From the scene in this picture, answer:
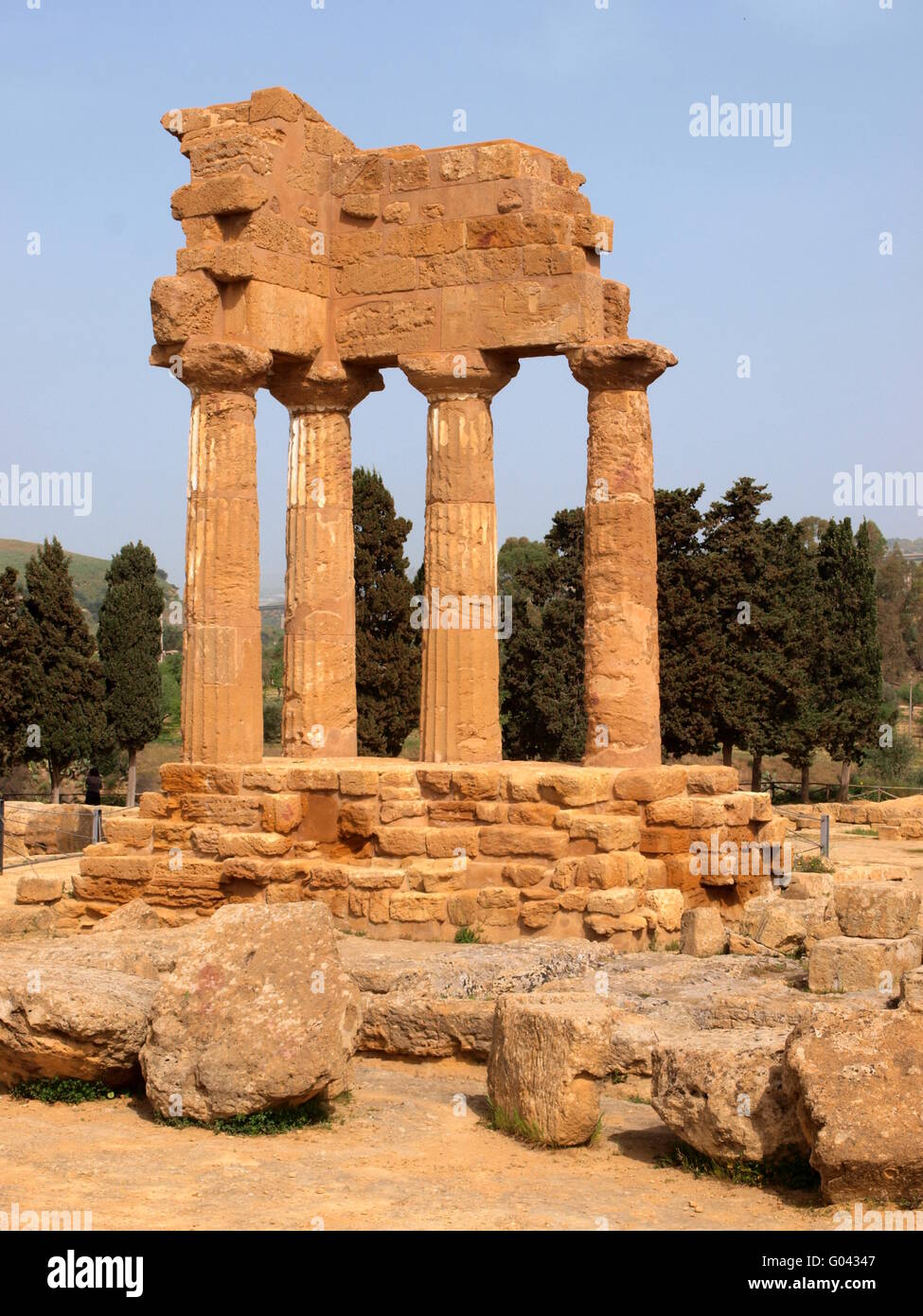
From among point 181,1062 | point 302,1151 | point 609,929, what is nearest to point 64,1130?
point 181,1062

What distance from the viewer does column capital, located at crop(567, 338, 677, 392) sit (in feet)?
55.4

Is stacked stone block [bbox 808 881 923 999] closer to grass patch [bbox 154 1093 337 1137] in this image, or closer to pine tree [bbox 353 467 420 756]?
grass patch [bbox 154 1093 337 1137]

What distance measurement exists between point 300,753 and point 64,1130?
979cm

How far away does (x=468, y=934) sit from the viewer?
15.8 m

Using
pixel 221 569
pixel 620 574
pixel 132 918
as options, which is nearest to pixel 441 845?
pixel 132 918

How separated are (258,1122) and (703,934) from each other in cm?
594

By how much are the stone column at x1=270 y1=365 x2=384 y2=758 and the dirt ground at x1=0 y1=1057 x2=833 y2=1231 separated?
905 cm

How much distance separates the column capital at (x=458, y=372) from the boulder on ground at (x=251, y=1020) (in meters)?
8.57

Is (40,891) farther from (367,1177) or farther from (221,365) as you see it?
(367,1177)

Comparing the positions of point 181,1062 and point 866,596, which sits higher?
point 866,596

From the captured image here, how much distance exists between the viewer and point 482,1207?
8328 millimetres

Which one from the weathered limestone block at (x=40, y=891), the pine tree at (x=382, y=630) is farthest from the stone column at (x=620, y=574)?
the pine tree at (x=382, y=630)

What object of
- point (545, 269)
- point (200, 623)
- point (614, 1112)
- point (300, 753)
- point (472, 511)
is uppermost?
point (545, 269)
